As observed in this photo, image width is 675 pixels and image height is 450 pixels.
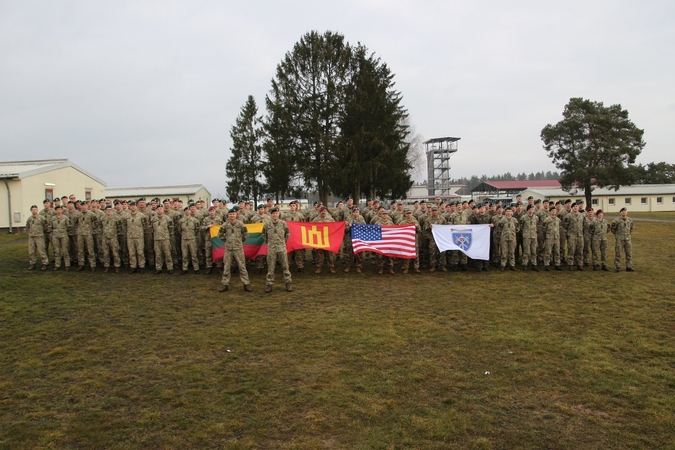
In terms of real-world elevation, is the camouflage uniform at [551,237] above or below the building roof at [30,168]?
below

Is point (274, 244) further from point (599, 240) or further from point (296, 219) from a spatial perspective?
point (599, 240)

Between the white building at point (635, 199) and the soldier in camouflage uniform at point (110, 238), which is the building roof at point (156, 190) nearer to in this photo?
the soldier in camouflage uniform at point (110, 238)

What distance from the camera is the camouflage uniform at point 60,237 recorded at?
13.8 m

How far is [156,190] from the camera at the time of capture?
47344 mm

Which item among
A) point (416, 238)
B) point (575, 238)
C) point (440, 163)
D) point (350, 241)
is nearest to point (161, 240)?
point (350, 241)

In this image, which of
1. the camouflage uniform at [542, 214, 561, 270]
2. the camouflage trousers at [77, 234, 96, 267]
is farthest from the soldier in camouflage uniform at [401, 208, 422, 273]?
the camouflage trousers at [77, 234, 96, 267]

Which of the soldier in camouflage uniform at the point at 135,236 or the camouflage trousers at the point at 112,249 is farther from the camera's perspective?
the camouflage trousers at the point at 112,249

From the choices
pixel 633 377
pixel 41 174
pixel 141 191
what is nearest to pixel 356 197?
pixel 41 174

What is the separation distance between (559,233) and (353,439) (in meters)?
12.6

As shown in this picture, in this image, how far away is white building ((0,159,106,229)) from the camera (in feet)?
78.1

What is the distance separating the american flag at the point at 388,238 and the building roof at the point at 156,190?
113 ft

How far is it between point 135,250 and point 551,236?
43.1 ft

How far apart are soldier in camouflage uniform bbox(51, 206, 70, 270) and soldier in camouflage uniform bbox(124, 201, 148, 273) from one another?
206cm

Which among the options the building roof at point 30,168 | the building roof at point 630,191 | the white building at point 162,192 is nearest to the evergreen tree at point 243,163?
the white building at point 162,192
